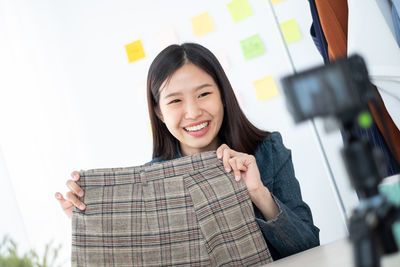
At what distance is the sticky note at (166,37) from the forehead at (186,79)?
→ 1076 mm

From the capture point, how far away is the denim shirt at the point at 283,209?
3.27 feet

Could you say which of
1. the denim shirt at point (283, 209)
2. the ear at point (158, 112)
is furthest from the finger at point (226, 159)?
the ear at point (158, 112)

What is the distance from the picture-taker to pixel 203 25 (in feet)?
7.59

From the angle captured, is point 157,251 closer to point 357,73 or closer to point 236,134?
point 236,134

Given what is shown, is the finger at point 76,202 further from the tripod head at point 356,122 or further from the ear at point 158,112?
the tripod head at point 356,122

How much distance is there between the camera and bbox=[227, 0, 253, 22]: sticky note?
229 centimetres

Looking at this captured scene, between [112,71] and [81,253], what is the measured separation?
5.28 ft

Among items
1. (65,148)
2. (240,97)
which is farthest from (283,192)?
(65,148)

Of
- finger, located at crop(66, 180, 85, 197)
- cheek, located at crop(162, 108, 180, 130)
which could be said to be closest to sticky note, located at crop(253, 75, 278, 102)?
cheek, located at crop(162, 108, 180, 130)

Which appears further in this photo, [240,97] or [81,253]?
[240,97]

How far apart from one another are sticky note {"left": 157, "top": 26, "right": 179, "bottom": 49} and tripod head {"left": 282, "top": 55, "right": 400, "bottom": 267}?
210 centimetres

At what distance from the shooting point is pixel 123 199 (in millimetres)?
937

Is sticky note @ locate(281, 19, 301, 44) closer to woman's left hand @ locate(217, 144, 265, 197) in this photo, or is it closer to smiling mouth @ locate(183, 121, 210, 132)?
smiling mouth @ locate(183, 121, 210, 132)

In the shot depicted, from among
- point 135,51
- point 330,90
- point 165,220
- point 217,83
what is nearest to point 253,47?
point 135,51
